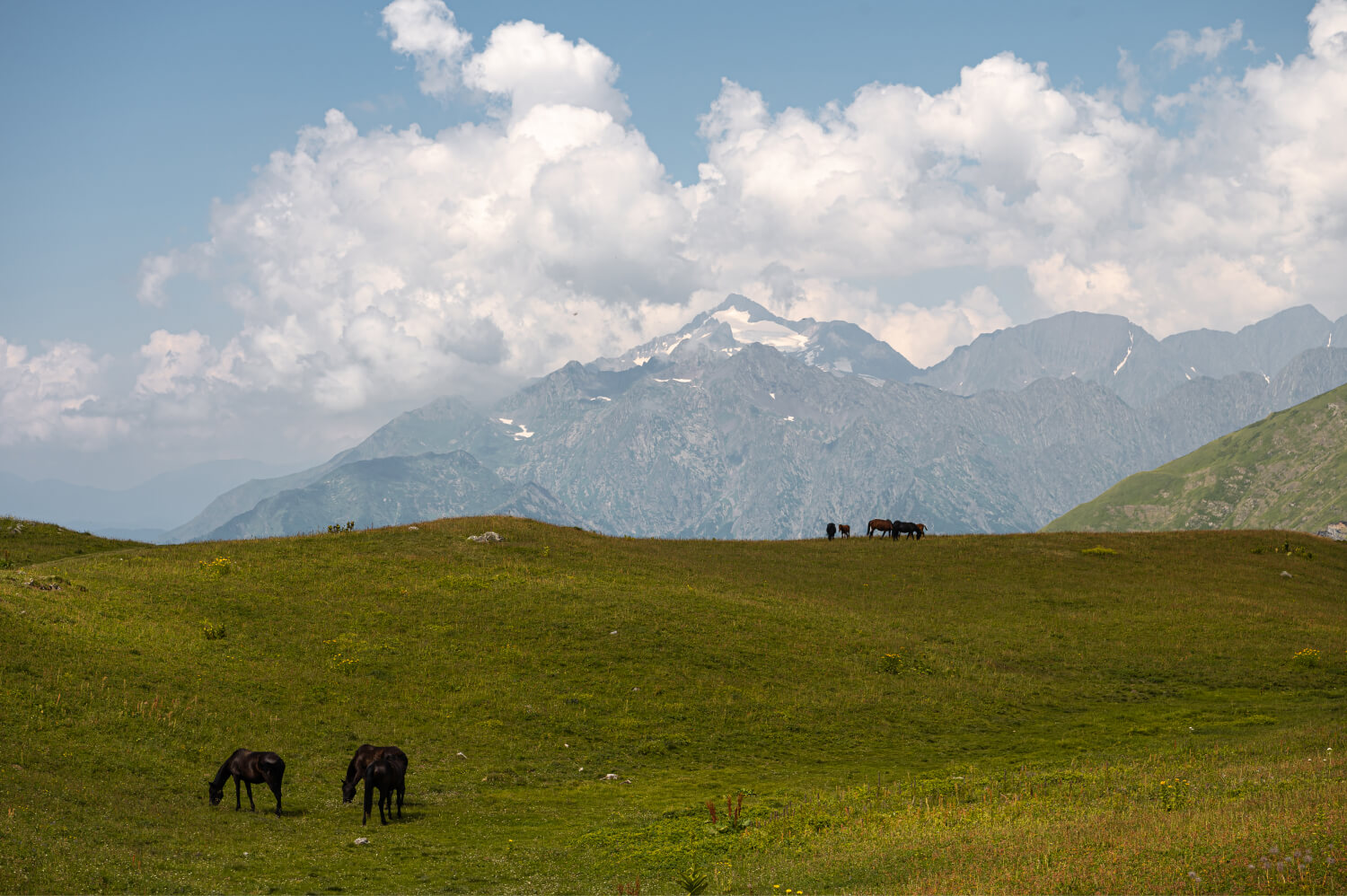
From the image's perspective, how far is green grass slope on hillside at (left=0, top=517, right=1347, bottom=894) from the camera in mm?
19812

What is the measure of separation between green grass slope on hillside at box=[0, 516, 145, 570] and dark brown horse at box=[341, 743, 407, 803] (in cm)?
3621

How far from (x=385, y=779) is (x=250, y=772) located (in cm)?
399

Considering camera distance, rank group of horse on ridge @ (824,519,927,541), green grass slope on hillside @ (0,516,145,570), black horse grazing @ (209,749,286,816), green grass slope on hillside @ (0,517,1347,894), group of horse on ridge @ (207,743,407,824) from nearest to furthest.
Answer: green grass slope on hillside @ (0,517,1347,894), black horse grazing @ (209,749,286,816), group of horse on ridge @ (207,743,407,824), green grass slope on hillside @ (0,516,145,570), group of horse on ridge @ (824,519,927,541)

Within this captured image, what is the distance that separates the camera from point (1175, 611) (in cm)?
5722

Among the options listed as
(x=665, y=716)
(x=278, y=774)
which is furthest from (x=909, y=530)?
(x=278, y=774)

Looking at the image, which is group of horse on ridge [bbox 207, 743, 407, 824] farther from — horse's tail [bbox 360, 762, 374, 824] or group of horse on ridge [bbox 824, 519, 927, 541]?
group of horse on ridge [bbox 824, 519, 927, 541]

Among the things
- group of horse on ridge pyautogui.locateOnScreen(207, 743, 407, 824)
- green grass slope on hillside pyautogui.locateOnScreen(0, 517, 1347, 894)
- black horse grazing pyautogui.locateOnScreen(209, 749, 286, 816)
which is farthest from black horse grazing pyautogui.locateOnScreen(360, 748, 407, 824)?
black horse grazing pyautogui.locateOnScreen(209, 749, 286, 816)

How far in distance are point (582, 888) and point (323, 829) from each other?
898cm

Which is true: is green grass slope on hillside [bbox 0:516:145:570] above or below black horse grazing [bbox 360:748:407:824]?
above

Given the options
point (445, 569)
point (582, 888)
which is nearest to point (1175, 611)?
point (445, 569)

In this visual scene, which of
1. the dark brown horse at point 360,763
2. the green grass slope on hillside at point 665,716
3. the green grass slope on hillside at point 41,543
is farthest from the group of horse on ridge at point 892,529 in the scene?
the green grass slope on hillside at point 41,543

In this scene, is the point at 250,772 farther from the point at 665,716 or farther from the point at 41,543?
the point at 41,543

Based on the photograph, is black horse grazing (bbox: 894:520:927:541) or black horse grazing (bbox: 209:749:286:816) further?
black horse grazing (bbox: 894:520:927:541)

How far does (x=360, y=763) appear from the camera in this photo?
86.1 ft
